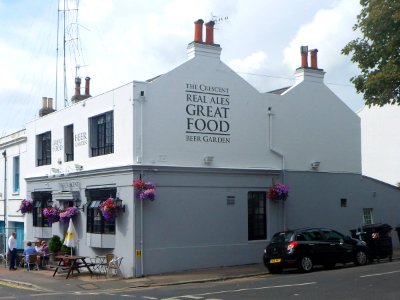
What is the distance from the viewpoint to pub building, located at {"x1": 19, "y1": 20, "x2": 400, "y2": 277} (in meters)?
22.0

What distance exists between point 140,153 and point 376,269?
883cm

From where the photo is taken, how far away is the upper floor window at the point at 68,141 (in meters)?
26.9

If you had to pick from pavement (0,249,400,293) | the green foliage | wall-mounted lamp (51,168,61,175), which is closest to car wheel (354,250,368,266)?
pavement (0,249,400,293)

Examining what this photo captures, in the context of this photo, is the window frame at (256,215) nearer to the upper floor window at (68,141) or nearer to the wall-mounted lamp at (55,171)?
the upper floor window at (68,141)

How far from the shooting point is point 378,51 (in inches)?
683

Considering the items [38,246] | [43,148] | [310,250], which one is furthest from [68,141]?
[310,250]

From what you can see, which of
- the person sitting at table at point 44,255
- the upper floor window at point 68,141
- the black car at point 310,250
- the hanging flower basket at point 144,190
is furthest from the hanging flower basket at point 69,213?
the black car at point 310,250

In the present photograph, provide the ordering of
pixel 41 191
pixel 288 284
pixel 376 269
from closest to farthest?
pixel 288 284
pixel 376 269
pixel 41 191

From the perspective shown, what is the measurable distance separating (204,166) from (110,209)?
3910 mm

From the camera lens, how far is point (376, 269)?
19.6m

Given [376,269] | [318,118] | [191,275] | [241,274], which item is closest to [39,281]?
[191,275]

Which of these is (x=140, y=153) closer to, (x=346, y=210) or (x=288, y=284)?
(x=288, y=284)

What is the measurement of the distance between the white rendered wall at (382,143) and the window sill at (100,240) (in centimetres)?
2086

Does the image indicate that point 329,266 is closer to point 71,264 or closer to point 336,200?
point 336,200
